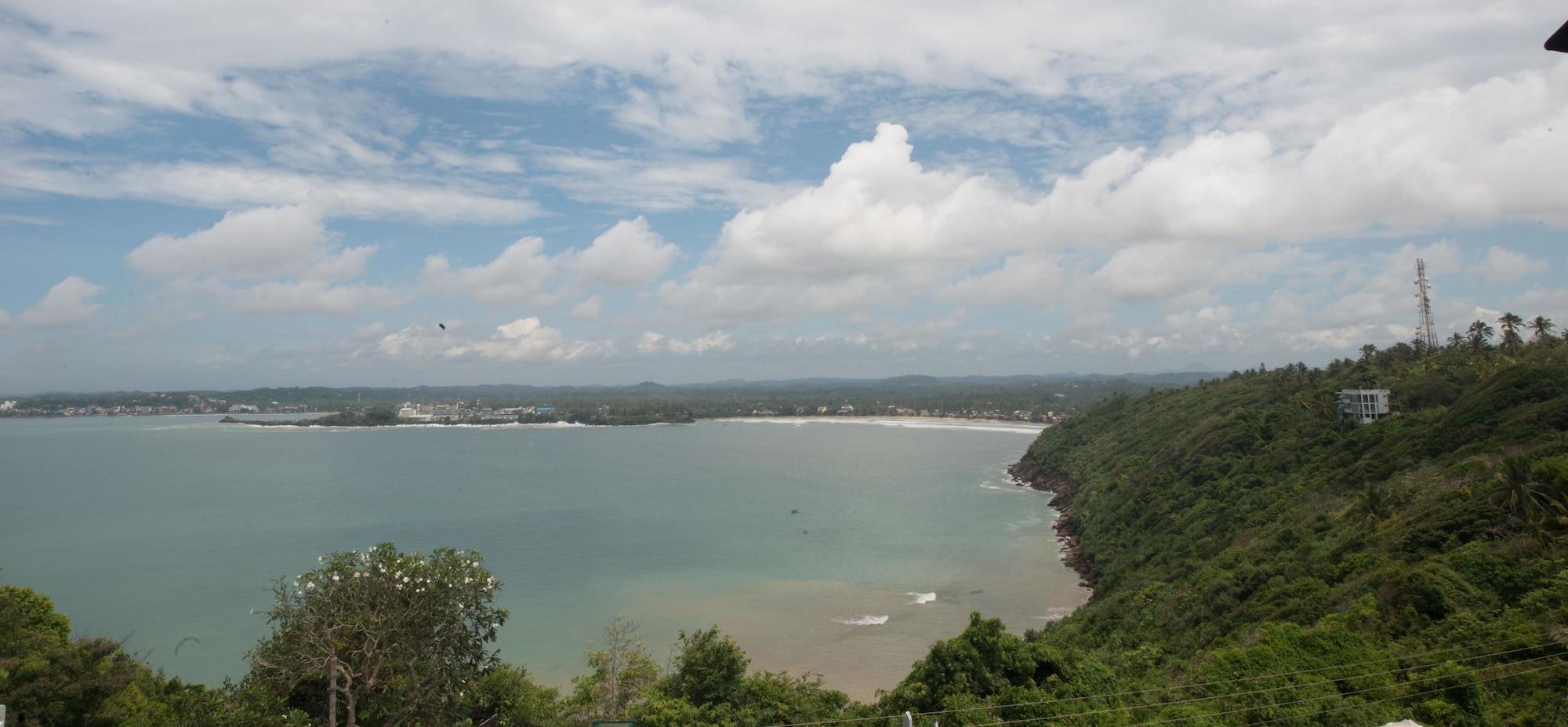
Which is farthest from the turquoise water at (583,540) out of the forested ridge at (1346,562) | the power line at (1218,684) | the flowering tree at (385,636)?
the flowering tree at (385,636)

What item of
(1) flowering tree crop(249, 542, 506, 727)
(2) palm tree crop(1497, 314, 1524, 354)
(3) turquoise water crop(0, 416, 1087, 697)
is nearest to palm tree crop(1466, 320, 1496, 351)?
(2) palm tree crop(1497, 314, 1524, 354)

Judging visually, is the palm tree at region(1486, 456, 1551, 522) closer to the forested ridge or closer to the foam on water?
the forested ridge

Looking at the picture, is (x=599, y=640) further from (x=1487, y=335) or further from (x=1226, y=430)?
(x=1487, y=335)

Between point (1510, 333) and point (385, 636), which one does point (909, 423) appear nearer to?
point (1510, 333)

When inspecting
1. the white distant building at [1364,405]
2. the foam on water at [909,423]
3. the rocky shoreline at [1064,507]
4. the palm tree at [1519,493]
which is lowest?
the rocky shoreline at [1064,507]

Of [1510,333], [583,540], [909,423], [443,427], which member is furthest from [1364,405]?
[443,427]

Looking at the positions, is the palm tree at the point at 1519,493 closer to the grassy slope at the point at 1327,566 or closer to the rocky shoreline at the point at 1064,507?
the grassy slope at the point at 1327,566

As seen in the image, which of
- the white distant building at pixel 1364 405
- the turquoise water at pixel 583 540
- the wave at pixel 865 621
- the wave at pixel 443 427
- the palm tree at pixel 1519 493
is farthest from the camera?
the wave at pixel 443 427
